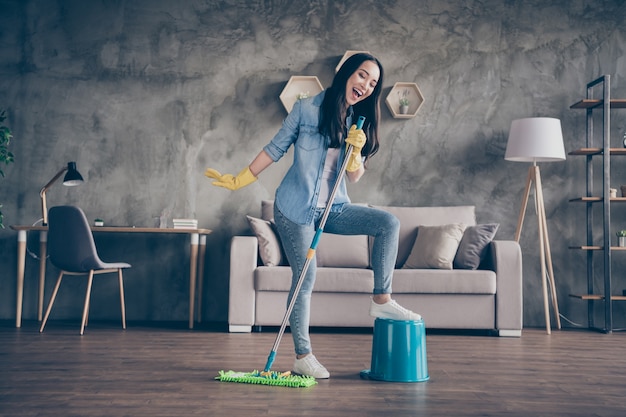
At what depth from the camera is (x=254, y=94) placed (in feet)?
17.4

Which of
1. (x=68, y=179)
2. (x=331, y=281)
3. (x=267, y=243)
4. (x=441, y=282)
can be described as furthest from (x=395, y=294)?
(x=68, y=179)

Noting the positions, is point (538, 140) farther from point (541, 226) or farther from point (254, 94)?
point (254, 94)

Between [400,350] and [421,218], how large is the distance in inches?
93.2

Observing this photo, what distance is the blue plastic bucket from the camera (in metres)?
2.59

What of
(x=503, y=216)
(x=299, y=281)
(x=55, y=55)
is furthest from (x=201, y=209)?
(x=299, y=281)

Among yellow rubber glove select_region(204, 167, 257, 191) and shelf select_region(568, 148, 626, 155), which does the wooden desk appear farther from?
shelf select_region(568, 148, 626, 155)

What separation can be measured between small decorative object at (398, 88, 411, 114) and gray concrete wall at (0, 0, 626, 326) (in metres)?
0.11

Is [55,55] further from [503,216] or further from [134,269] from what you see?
[503,216]

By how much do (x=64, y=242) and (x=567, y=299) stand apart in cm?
371

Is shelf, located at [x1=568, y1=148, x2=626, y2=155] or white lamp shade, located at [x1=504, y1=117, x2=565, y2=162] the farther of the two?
shelf, located at [x1=568, y1=148, x2=626, y2=155]

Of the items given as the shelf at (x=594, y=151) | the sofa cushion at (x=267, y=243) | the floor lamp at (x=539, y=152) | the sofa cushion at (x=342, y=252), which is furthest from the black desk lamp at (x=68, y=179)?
the shelf at (x=594, y=151)

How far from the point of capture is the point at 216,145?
207 inches

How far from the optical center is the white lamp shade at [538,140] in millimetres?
4723

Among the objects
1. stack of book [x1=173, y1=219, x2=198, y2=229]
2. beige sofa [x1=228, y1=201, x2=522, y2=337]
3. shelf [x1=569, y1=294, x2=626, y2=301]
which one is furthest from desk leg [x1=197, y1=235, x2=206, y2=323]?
shelf [x1=569, y1=294, x2=626, y2=301]
